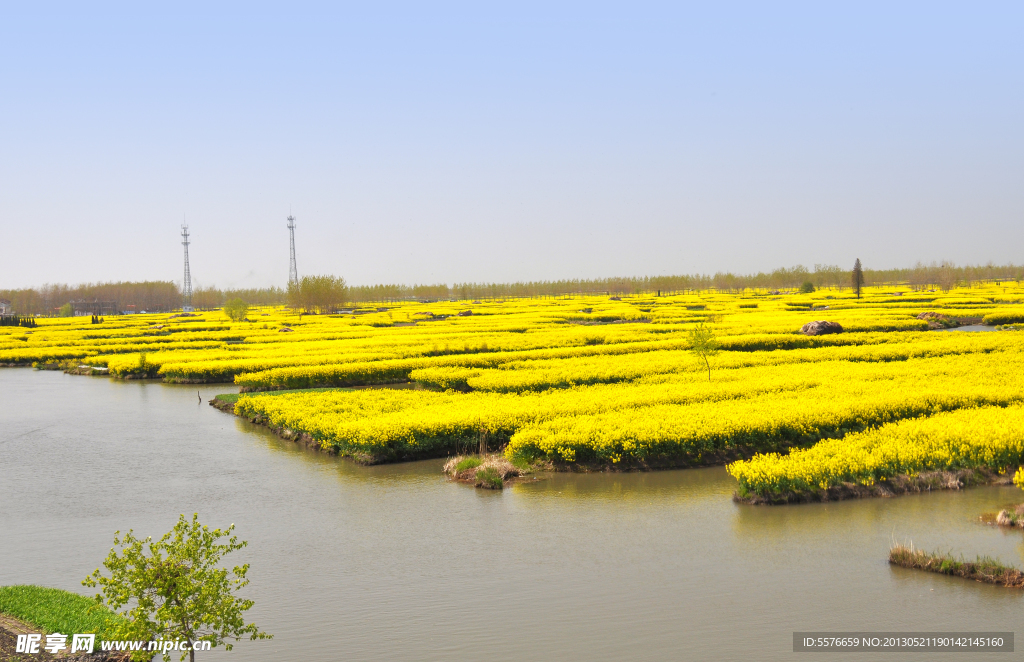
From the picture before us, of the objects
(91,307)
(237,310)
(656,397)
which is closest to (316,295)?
(237,310)

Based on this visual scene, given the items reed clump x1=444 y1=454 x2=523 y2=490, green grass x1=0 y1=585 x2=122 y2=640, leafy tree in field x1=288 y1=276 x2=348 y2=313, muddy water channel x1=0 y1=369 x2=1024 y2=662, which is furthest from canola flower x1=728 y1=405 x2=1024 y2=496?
leafy tree in field x1=288 y1=276 x2=348 y2=313

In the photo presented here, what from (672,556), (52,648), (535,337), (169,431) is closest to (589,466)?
(672,556)

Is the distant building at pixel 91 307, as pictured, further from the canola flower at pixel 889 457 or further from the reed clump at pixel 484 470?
the canola flower at pixel 889 457

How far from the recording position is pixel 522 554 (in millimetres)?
14602

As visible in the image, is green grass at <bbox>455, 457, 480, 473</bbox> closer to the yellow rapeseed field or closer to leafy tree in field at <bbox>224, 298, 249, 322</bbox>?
the yellow rapeseed field

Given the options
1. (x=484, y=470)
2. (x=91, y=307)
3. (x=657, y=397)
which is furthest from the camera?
(x=91, y=307)

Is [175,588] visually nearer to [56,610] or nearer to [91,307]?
[56,610]

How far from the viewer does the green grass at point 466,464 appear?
20366 millimetres

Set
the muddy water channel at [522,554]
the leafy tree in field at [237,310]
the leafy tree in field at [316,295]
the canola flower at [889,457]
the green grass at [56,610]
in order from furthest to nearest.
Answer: the leafy tree in field at [316,295]
the leafy tree in field at [237,310]
the canola flower at [889,457]
the muddy water channel at [522,554]
the green grass at [56,610]

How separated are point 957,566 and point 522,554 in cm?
726

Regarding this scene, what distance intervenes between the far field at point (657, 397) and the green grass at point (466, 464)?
1.07 m

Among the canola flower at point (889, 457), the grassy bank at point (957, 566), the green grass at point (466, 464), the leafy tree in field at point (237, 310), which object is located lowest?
the grassy bank at point (957, 566)

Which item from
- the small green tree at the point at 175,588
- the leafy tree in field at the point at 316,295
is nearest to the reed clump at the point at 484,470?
the small green tree at the point at 175,588

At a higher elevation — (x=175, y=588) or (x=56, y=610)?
(x=175, y=588)
